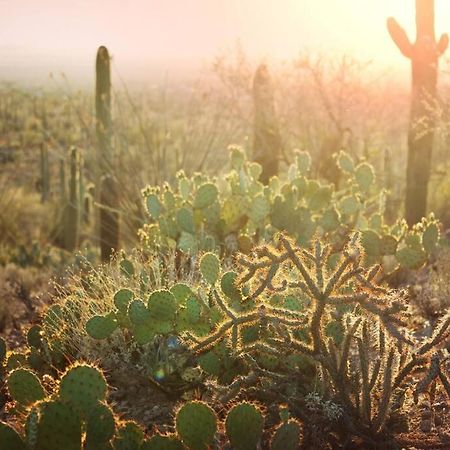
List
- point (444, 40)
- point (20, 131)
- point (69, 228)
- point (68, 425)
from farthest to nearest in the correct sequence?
point (20, 131) < point (69, 228) < point (444, 40) < point (68, 425)

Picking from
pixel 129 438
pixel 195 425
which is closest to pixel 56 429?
pixel 129 438

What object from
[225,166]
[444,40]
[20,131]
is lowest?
[20,131]

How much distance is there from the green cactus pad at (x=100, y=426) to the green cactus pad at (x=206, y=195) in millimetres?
3896

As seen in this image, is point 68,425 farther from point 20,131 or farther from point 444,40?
point 20,131

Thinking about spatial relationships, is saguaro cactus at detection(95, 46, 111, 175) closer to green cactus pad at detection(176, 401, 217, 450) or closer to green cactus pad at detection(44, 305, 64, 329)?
green cactus pad at detection(44, 305, 64, 329)

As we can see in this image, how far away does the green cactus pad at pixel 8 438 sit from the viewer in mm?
3564

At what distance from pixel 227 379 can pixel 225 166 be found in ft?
25.8

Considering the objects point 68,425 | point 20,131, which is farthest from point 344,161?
point 20,131

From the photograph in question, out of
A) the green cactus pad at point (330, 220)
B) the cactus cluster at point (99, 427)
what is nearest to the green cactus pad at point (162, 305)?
the cactus cluster at point (99, 427)

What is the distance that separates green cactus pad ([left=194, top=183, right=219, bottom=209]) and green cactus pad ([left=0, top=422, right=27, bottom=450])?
13.1 feet

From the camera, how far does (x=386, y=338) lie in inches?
160

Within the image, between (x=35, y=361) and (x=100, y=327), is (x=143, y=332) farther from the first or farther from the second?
(x=35, y=361)

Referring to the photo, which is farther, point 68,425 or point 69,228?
point 69,228

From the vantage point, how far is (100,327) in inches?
198
